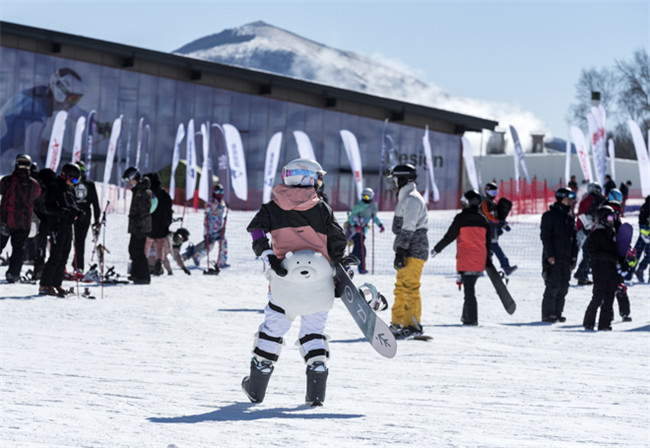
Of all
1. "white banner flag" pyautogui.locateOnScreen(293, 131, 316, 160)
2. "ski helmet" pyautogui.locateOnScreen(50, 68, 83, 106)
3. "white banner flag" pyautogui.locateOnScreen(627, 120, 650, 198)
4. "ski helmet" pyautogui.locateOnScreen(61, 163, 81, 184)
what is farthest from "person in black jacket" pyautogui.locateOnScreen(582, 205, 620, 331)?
"ski helmet" pyautogui.locateOnScreen(50, 68, 83, 106)

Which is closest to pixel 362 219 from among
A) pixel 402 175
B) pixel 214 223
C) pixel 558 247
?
pixel 214 223

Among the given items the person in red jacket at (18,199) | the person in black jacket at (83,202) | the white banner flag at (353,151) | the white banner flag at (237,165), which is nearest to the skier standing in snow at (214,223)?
the person in black jacket at (83,202)

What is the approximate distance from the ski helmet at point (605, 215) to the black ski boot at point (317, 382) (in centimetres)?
547

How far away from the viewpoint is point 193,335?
976 centimetres

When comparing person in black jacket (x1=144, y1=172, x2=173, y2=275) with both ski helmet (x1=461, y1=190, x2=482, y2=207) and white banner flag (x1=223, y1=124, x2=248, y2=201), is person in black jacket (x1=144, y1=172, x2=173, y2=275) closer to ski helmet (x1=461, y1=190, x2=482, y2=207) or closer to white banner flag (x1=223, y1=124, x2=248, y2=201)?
ski helmet (x1=461, y1=190, x2=482, y2=207)

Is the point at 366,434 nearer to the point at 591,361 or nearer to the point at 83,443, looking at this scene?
the point at 83,443

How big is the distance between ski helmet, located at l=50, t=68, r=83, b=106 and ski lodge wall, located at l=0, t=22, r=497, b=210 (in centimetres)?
23

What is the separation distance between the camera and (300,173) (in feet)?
20.5

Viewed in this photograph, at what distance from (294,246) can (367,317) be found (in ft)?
2.09

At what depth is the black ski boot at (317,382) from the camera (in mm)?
6184

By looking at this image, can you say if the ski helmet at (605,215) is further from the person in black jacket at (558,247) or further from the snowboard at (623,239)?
the person in black jacket at (558,247)

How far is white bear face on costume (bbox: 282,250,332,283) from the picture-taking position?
238 inches

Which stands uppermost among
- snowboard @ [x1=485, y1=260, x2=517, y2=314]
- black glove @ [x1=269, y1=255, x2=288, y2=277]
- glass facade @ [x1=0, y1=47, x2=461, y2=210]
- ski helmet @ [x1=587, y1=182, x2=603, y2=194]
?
glass facade @ [x1=0, y1=47, x2=461, y2=210]

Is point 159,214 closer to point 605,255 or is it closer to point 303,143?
point 605,255
